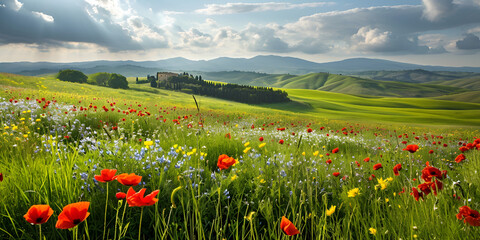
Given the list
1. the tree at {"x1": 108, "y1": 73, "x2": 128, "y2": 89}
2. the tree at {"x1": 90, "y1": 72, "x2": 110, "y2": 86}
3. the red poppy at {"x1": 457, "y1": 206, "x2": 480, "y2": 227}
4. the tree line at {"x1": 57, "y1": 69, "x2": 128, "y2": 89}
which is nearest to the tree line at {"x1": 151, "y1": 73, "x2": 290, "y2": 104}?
the tree at {"x1": 108, "y1": 73, "x2": 128, "y2": 89}

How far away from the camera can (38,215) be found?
1.19 meters

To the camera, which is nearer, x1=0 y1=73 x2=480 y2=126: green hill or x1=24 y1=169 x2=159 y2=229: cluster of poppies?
x1=24 y1=169 x2=159 y2=229: cluster of poppies

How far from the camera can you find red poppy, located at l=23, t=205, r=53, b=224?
3.81 feet

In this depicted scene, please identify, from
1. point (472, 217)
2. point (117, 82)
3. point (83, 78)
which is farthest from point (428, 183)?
point (83, 78)

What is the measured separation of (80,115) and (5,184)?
22.7 ft

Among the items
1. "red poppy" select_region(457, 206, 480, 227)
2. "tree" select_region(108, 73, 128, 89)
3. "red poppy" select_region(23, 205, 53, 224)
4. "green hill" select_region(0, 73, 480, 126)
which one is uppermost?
"tree" select_region(108, 73, 128, 89)

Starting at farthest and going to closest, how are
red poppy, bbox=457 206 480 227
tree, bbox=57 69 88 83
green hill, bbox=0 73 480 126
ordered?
1. tree, bbox=57 69 88 83
2. green hill, bbox=0 73 480 126
3. red poppy, bbox=457 206 480 227

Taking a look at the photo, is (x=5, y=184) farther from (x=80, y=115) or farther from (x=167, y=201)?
(x=80, y=115)

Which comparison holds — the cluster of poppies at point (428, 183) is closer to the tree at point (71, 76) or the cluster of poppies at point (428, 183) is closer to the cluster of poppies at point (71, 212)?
the cluster of poppies at point (71, 212)

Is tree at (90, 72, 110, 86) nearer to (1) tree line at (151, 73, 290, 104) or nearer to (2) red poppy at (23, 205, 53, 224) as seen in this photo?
(1) tree line at (151, 73, 290, 104)

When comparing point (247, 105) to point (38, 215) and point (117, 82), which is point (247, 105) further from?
point (38, 215)

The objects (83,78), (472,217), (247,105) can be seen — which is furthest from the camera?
(83,78)

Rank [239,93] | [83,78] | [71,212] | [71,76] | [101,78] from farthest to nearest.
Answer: [101,78] → [83,78] → [71,76] → [239,93] → [71,212]

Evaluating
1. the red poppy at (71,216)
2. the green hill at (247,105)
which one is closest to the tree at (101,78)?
the green hill at (247,105)
